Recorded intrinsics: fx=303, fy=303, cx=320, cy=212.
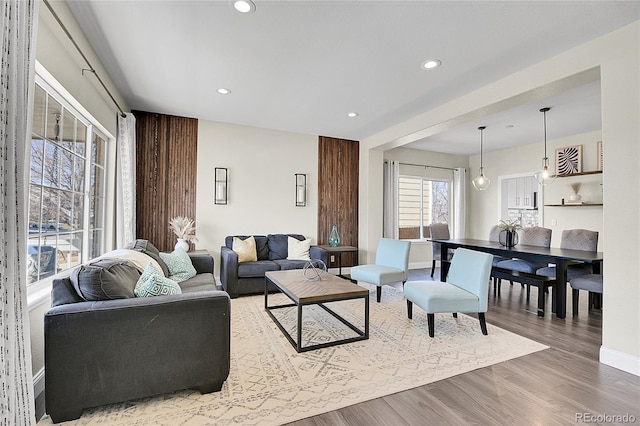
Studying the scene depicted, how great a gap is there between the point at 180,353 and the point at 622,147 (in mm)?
3597

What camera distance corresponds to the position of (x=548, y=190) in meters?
6.16

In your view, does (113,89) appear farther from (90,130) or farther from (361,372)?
(361,372)

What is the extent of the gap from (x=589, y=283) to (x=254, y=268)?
4.07m

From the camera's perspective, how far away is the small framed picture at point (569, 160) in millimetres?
5551

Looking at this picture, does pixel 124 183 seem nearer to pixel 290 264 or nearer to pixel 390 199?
pixel 290 264

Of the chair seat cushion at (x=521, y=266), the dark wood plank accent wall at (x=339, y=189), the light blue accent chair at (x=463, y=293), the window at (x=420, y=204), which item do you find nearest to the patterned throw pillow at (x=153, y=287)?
the light blue accent chair at (x=463, y=293)

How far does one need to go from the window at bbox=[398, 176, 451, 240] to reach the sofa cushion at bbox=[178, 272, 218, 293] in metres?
4.84

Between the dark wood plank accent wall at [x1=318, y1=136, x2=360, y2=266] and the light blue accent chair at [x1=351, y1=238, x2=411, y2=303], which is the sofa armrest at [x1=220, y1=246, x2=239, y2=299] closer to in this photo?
the light blue accent chair at [x1=351, y1=238, x2=411, y2=303]

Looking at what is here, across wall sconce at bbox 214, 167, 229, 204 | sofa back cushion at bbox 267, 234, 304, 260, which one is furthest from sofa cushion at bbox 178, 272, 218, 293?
wall sconce at bbox 214, 167, 229, 204

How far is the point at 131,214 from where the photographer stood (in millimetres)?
4031

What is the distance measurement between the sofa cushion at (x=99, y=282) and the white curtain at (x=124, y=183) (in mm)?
2168

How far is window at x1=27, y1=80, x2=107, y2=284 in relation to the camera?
220 cm

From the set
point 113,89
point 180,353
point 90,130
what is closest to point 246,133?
point 113,89

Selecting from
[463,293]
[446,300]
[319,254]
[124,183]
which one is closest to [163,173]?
[124,183]
